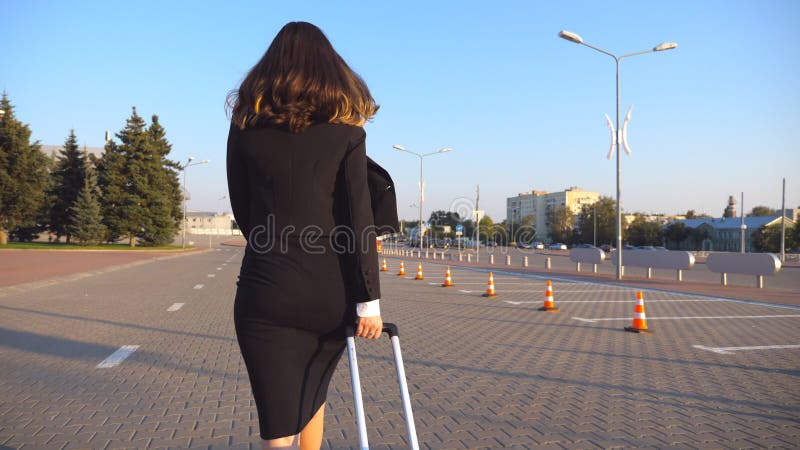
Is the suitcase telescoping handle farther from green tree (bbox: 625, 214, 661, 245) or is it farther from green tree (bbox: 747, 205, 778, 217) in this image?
green tree (bbox: 747, 205, 778, 217)

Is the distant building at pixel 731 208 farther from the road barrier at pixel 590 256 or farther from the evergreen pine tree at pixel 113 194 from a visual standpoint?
the evergreen pine tree at pixel 113 194

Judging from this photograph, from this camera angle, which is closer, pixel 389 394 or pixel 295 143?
pixel 295 143

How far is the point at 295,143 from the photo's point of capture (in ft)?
5.99

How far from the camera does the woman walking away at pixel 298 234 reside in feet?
5.91

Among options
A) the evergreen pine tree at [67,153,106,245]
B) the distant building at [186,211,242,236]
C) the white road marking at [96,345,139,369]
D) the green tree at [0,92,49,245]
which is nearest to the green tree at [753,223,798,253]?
the evergreen pine tree at [67,153,106,245]

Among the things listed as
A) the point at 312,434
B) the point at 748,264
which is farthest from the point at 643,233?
the point at 312,434

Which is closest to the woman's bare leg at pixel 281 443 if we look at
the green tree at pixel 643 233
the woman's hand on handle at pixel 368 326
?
the woman's hand on handle at pixel 368 326

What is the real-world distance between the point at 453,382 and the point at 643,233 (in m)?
93.3

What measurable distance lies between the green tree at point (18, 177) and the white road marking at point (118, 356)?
153 feet

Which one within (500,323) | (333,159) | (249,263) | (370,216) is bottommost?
(500,323)

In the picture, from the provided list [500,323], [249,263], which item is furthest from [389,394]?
[500,323]

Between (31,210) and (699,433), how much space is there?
53.0 m

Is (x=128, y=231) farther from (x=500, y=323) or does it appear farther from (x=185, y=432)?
(x=185, y=432)

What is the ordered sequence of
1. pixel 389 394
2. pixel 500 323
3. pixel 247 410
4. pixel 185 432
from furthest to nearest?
pixel 500 323, pixel 389 394, pixel 247 410, pixel 185 432
